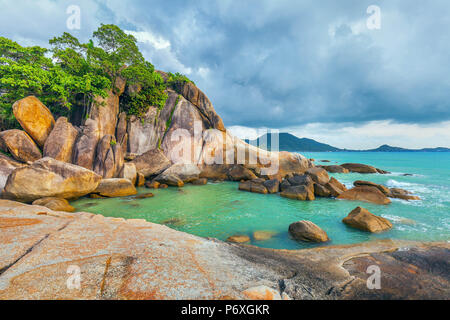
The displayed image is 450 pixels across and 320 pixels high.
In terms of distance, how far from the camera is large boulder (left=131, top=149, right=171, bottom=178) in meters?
17.6

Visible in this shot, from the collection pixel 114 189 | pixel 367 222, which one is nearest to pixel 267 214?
pixel 367 222

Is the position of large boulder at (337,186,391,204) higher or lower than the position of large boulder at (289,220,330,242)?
higher

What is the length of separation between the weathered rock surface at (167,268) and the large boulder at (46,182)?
5887mm

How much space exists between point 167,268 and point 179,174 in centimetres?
1539

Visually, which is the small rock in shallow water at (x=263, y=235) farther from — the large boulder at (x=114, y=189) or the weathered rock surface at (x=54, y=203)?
the large boulder at (x=114, y=189)

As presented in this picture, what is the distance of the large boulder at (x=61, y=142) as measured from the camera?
40.6 feet

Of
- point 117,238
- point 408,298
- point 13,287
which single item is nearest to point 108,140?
point 117,238

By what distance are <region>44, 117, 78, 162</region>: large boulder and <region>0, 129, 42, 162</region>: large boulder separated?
732 mm

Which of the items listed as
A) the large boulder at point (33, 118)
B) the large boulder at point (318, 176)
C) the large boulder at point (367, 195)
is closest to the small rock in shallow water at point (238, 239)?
the large boulder at point (367, 195)

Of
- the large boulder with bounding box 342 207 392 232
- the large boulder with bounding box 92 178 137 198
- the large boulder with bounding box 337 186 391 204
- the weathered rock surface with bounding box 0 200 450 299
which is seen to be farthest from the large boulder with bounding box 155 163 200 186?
the large boulder with bounding box 342 207 392 232

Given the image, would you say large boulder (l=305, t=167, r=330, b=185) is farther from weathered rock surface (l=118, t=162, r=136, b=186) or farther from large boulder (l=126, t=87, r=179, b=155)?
large boulder (l=126, t=87, r=179, b=155)
